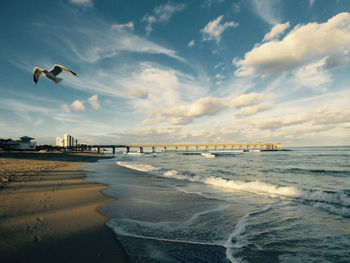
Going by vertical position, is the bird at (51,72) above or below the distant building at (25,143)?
above

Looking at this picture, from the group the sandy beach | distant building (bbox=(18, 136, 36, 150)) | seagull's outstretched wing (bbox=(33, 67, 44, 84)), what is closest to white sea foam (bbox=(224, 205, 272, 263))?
the sandy beach

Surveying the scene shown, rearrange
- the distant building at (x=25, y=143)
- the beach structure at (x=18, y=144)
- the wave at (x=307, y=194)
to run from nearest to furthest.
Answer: the wave at (x=307, y=194) → the beach structure at (x=18, y=144) → the distant building at (x=25, y=143)

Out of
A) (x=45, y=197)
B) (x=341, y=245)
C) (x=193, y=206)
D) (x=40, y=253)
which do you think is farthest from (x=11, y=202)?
(x=341, y=245)

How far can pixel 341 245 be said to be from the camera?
356 cm

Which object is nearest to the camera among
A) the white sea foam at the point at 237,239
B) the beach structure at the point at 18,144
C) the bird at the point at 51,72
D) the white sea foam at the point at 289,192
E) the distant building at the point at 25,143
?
the white sea foam at the point at 237,239

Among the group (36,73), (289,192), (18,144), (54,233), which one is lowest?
(289,192)

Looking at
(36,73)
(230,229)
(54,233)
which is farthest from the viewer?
(36,73)

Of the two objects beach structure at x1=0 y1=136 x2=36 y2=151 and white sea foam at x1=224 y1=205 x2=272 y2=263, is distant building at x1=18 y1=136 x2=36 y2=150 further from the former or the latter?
white sea foam at x1=224 y1=205 x2=272 y2=263

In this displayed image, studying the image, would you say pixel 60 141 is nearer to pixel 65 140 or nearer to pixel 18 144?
pixel 65 140

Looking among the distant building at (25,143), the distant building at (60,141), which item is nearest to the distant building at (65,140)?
the distant building at (60,141)

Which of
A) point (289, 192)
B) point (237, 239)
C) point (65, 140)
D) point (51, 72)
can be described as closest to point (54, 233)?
point (237, 239)

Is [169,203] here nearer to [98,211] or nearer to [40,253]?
[98,211]

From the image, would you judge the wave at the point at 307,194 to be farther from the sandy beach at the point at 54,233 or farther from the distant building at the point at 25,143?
the distant building at the point at 25,143

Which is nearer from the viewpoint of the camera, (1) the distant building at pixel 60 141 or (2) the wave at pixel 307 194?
(2) the wave at pixel 307 194
